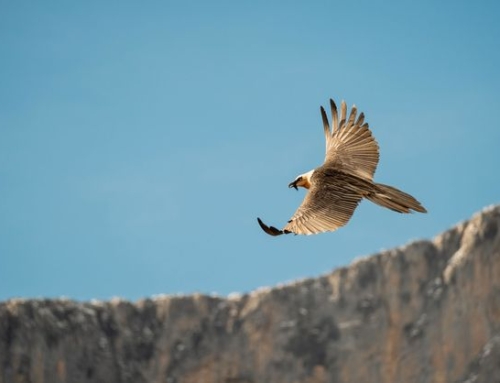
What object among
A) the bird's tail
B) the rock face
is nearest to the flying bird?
the bird's tail

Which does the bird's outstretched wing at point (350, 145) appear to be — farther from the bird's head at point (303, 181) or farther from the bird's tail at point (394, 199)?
the bird's tail at point (394, 199)

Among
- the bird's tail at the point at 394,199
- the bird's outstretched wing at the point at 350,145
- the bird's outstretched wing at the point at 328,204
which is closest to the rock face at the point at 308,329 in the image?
the bird's outstretched wing at the point at 350,145

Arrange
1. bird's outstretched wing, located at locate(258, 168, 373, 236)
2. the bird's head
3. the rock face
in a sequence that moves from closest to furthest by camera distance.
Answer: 1. bird's outstretched wing, located at locate(258, 168, 373, 236)
2. the bird's head
3. the rock face

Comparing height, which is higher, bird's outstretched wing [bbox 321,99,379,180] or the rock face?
the rock face

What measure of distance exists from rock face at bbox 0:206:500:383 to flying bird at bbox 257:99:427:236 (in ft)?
191

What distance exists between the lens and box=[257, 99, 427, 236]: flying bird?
1800cm

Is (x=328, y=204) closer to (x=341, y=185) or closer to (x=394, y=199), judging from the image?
(x=341, y=185)

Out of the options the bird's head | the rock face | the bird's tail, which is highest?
the rock face

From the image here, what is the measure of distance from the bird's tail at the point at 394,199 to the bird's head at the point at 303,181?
5.23 feet

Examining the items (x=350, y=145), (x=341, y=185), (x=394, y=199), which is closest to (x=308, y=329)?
(x=350, y=145)

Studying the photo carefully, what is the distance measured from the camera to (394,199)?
18.0 metres

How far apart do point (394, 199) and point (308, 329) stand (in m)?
66.0

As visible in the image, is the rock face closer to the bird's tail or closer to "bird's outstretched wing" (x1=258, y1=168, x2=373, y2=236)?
"bird's outstretched wing" (x1=258, y1=168, x2=373, y2=236)

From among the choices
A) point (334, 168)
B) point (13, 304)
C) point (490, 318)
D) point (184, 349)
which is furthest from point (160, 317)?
point (334, 168)
